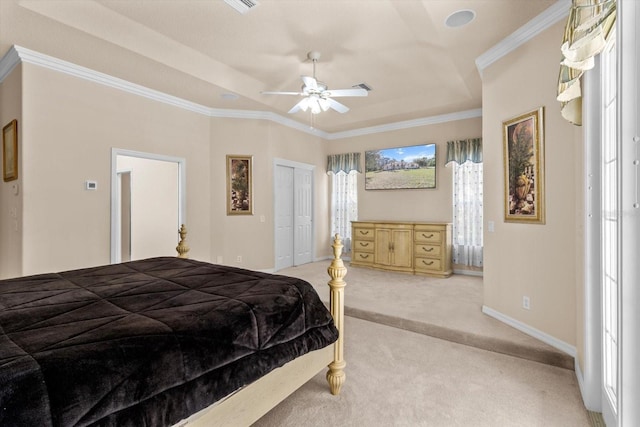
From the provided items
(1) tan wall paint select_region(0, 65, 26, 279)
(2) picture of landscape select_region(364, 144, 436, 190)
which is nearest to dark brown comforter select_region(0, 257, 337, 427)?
(1) tan wall paint select_region(0, 65, 26, 279)

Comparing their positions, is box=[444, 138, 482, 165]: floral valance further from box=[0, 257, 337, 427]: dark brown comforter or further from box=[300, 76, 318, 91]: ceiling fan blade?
box=[0, 257, 337, 427]: dark brown comforter

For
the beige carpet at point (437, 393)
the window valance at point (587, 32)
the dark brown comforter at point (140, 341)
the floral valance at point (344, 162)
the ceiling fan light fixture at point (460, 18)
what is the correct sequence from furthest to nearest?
the floral valance at point (344, 162) < the ceiling fan light fixture at point (460, 18) < the beige carpet at point (437, 393) < the window valance at point (587, 32) < the dark brown comforter at point (140, 341)

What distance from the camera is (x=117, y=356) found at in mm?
1093

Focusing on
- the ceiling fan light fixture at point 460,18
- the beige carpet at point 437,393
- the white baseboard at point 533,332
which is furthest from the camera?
the ceiling fan light fixture at point 460,18

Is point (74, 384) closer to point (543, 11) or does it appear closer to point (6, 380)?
point (6, 380)

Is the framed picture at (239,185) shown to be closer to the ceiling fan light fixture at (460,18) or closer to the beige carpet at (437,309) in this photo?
the beige carpet at (437,309)

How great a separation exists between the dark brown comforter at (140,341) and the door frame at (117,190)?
196 centimetres

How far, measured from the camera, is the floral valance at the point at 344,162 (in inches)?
263

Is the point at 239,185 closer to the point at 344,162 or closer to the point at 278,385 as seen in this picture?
the point at 344,162

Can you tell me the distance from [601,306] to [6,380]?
275 cm

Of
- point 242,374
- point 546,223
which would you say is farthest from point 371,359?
point 546,223

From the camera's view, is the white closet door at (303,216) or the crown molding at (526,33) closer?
the crown molding at (526,33)

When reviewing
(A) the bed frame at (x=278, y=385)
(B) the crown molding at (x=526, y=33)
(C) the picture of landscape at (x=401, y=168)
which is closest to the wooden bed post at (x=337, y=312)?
(A) the bed frame at (x=278, y=385)

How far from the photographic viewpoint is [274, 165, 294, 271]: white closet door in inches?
231
